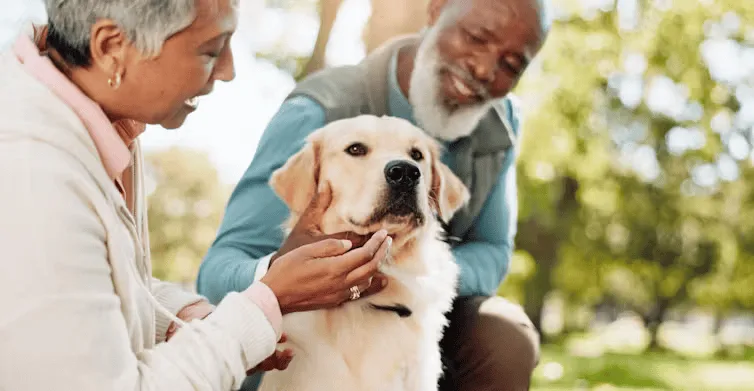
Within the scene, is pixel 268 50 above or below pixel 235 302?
above

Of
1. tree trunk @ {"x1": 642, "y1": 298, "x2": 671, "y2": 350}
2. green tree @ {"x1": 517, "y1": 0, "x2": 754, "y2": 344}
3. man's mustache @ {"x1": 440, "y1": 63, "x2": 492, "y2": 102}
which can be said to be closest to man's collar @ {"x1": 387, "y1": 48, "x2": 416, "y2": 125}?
man's mustache @ {"x1": 440, "y1": 63, "x2": 492, "y2": 102}

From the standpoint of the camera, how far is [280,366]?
3.87 ft

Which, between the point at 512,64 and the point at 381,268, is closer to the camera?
the point at 381,268

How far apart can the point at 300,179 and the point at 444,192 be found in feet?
0.99

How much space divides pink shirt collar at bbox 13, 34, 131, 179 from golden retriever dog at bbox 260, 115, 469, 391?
537 mm

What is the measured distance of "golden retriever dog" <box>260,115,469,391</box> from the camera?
4.65 ft

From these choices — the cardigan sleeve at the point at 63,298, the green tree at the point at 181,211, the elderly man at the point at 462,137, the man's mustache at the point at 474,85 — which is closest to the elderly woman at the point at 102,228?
the cardigan sleeve at the point at 63,298

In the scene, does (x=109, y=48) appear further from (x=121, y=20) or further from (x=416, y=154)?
(x=416, y=154)

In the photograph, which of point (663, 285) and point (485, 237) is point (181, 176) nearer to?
point (485, 237)

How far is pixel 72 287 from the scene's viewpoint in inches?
30.6

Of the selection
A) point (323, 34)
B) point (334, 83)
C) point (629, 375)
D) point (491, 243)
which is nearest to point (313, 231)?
point (334, 83)

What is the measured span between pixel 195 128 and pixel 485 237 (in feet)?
2.91

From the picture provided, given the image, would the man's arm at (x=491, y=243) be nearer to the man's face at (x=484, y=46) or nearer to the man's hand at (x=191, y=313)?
the man's face at (x=484, y=46)

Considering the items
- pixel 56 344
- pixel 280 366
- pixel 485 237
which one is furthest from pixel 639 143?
pixel 56 344
